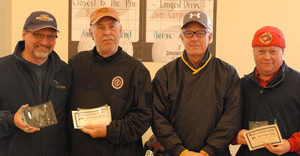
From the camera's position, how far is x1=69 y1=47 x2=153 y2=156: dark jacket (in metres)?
2.21

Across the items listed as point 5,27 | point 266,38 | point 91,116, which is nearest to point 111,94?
point 91,116

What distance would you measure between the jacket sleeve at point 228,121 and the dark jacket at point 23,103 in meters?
1.20

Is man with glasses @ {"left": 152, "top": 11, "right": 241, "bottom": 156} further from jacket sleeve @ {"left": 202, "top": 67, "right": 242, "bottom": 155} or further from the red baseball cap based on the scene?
the red baseball cap

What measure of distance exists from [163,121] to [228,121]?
0.51m

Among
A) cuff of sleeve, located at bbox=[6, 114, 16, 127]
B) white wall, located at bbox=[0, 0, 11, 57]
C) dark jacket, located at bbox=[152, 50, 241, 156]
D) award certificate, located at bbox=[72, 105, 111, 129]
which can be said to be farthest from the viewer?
white wall, located at bbox=[0, 0, 11, 57]

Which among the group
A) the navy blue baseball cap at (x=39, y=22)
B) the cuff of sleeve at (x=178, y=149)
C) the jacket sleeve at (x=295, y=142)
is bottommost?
the cuff of sleeve at (x=178, y=149)

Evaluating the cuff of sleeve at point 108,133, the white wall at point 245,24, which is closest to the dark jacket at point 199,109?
the cuff of sleeve at point 108,133

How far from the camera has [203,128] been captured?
2.24m

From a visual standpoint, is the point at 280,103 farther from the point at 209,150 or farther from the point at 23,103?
the point at 23,103

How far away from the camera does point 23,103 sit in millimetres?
2100

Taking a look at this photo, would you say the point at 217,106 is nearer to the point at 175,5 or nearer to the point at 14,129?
the point at 14,129

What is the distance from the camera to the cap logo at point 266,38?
2248mm

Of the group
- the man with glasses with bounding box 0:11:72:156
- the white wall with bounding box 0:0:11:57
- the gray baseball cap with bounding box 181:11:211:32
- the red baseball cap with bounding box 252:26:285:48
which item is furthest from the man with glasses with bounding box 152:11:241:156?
the white wall with bounding box 0:0:11:57

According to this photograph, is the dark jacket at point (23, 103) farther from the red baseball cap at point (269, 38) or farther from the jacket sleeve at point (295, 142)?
the jacket sleeve at point (295, 142)
